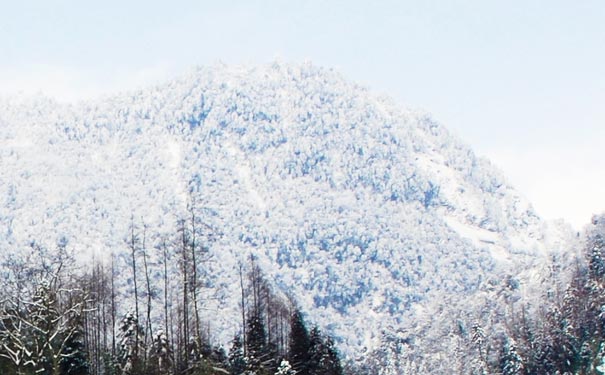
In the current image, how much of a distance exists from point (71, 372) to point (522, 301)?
135 metres

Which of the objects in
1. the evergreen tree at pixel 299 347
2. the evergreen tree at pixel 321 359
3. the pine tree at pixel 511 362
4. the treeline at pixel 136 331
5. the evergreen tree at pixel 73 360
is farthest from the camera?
the pine tree at pixel 511 362

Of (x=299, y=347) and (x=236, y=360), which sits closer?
(x=236, y=360)

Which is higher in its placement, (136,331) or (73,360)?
(136,331)

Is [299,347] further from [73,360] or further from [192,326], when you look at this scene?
[73,360]

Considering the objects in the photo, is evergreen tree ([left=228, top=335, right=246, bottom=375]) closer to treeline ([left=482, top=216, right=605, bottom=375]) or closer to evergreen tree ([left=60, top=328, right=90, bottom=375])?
evergreen tree ([left=60, top=328, right=90, bottom=375])

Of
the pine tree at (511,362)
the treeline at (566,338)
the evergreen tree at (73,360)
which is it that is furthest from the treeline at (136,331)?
the treeline at (566,338)

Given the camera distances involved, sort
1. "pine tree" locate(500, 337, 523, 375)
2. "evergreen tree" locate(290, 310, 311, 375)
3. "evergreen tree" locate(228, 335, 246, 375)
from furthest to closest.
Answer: "pine tree" locate(500, 337, 523, 375), "evergreen tree" locate(290, 310, 311, 375), "evergreen tree" locate(228, 335, 246, 375)

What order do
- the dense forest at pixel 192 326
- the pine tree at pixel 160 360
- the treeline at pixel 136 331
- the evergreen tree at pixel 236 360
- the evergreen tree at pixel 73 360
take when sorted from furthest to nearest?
the evergreen tree at pixel 236 360 → the pine tree at pixel 160 360 → the evergreen tree at pixel 73 360 → the dense forest at pixel 192 326 → the treeline at pixel 136 331

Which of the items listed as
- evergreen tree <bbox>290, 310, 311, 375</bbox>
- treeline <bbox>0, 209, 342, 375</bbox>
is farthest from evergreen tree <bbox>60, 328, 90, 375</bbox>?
evergreen tree <bbox>290, 310, 311, 375</bbox>

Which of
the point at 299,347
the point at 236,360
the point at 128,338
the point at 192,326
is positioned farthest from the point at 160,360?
the point at 192,326

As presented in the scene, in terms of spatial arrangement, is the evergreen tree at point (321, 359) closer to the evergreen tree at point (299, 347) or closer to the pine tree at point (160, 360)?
the evergreen tree at point (299, 347)

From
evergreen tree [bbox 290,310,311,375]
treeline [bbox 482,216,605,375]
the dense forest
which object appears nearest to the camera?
the dense forest

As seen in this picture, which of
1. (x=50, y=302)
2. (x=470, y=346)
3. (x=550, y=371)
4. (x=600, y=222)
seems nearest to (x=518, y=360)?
(x=550, y=371)

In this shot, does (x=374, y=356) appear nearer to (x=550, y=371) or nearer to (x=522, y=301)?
(x=522, y=301)
